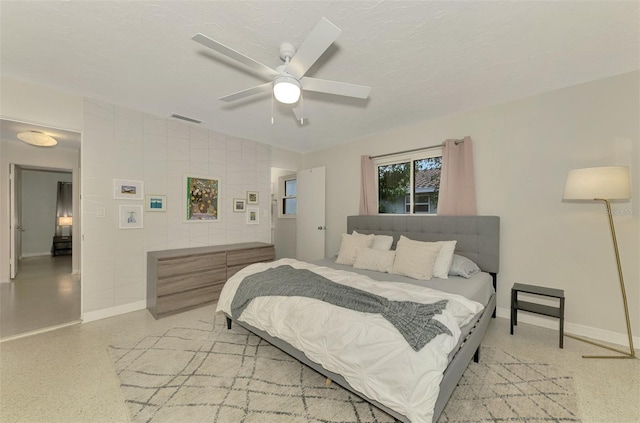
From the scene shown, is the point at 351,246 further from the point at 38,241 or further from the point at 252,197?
the point at 38,241

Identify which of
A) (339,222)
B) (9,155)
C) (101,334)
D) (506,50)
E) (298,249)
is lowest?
(101,334)

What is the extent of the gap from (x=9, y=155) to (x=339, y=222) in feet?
20.3

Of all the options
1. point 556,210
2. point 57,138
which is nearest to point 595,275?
point 556,210

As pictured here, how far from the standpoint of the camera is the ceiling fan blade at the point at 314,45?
1505mm

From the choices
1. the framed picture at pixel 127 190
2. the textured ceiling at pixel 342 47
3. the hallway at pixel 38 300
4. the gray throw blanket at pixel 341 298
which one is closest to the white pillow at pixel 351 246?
the gray throw blanket at pixel 341 298

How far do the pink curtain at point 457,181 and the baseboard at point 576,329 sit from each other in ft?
4.51

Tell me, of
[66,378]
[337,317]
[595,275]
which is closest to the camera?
[337,317]

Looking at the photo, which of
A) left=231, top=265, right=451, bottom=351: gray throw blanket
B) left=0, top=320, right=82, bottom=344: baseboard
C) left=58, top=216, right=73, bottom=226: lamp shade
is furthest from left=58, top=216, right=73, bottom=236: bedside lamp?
left=231, top=265, right=451, bottom=351: gray throw blanket

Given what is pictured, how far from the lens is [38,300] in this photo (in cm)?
380

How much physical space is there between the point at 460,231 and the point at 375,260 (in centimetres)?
126

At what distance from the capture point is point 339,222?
16.6ft

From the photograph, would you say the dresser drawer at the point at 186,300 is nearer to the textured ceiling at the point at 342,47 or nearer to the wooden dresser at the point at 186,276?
the wooden dresser at the point at 186,276

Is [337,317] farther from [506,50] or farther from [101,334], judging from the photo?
[101,334]

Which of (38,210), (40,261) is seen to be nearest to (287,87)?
(40,261)
